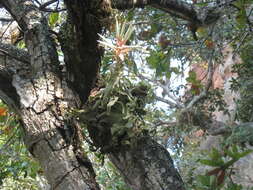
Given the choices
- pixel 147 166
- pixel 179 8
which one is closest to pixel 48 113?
pixel 147 166

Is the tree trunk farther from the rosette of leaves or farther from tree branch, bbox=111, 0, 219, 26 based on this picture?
tree branch, bbox=111, 0, 219, 26

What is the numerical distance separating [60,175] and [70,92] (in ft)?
1.00

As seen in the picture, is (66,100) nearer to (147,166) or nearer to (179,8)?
(147,166)

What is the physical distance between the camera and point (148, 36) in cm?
289

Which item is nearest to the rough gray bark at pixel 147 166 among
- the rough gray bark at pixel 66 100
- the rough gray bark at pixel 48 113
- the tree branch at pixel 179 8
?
the rough gray bark at pixel 66 100

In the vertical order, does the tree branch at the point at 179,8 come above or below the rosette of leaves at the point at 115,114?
above

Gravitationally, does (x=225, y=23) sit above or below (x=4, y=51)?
above

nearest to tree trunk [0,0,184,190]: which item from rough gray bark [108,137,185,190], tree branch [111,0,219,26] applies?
rough gray bark [108,137,185,190]

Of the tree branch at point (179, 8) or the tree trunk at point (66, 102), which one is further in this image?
the tree branch at point (179, 8)

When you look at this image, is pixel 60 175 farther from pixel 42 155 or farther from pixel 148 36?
pixel 148 36

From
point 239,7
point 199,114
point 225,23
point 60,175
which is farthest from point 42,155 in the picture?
point 199,114

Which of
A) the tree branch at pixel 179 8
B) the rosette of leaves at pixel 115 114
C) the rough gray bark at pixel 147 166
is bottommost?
the rough gray bark at pixel 147 166

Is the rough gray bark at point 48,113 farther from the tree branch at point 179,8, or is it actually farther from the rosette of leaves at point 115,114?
the tree branch at point 179,8

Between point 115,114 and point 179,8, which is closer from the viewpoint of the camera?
point 115,114
